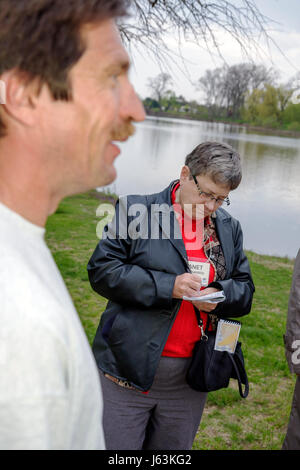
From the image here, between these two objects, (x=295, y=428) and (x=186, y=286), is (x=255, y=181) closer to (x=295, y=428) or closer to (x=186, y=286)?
(x=295, y=428)

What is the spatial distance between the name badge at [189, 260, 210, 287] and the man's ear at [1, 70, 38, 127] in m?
1.77

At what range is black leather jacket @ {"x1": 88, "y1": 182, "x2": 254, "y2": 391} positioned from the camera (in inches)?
87.5

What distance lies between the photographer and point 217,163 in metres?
2.44

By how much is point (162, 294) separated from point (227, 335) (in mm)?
539

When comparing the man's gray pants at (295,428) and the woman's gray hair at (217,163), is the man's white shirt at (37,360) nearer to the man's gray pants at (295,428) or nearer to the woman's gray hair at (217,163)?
the woman's gray hair at (217,163)

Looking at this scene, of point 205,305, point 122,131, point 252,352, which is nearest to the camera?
point 122,131

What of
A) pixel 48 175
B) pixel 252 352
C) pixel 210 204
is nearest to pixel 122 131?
pixel 48 175

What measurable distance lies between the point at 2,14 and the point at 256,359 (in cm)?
477

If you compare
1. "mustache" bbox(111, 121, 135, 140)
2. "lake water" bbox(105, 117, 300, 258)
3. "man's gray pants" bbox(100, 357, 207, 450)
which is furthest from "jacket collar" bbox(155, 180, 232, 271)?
"lake water" bbox(105, 117, 300, 258)

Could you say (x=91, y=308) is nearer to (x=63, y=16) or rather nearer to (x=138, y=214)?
(x=138, y=214)

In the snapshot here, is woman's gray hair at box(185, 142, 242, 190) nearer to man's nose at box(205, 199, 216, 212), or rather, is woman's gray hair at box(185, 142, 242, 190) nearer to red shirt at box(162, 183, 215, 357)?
man's nose at box(205, 199, 216, 212)

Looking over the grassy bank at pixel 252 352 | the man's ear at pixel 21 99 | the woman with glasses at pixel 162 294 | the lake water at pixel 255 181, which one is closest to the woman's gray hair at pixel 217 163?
the woman with glasses at pixel 162 294

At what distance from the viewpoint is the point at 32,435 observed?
0.63 meters
